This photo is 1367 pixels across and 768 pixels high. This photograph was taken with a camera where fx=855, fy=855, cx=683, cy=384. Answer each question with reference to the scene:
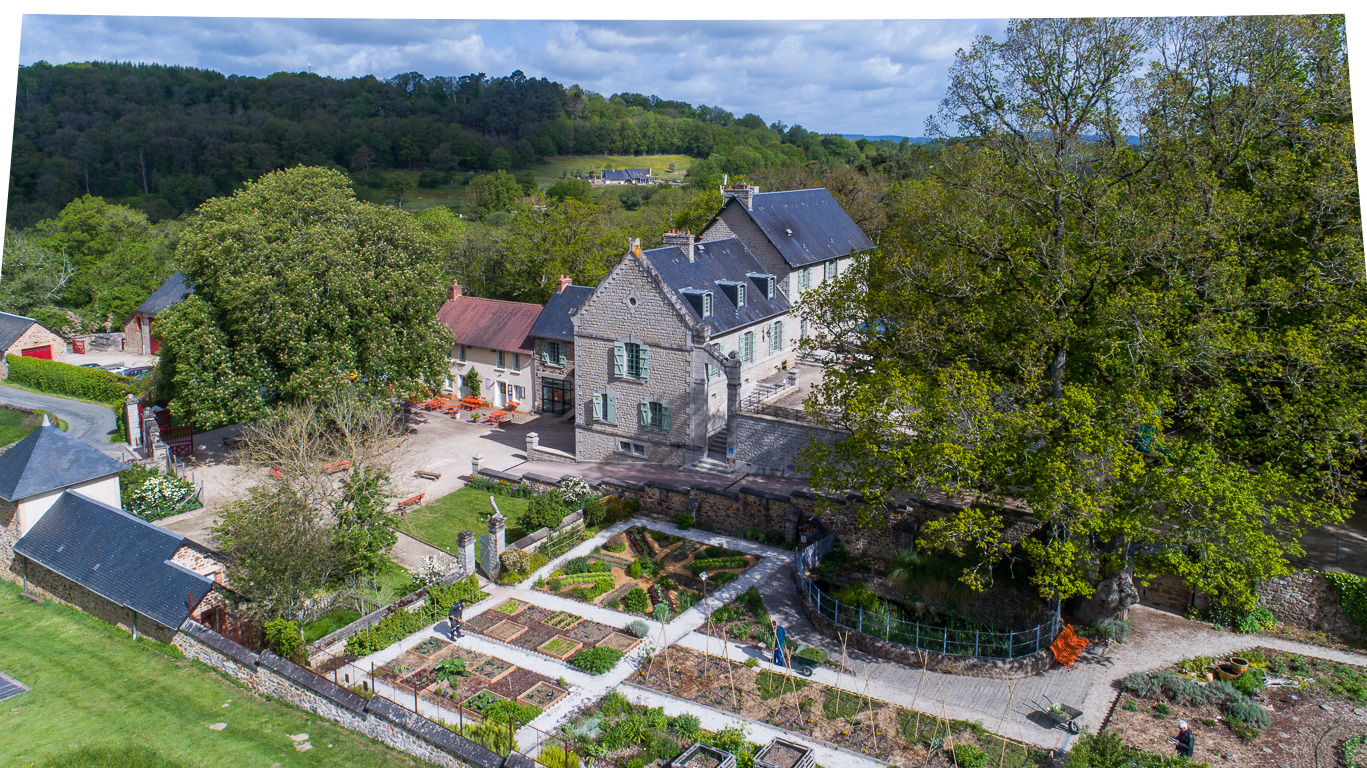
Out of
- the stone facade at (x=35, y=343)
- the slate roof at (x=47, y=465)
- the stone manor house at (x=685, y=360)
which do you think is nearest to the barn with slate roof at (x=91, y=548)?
the slate roof at (x=47, y=465)

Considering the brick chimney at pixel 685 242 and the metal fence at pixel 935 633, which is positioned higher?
the brick chimney at pixel 685 242

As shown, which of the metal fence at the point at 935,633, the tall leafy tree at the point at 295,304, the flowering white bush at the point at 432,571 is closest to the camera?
the metal fence at the point at 935,633

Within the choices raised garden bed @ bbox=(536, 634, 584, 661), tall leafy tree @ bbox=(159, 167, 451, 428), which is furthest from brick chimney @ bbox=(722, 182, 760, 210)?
raised garden bed @ bbox=(536, 634, 584, 661)

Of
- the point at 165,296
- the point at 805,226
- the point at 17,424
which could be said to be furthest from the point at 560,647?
the point at 165,296

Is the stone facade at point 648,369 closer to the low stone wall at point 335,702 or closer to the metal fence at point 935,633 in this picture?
the metal fence at point 935,633

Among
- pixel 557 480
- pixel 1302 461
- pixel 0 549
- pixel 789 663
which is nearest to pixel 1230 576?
pixel 1302 461

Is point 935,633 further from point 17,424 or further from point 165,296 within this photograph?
point 165,296
